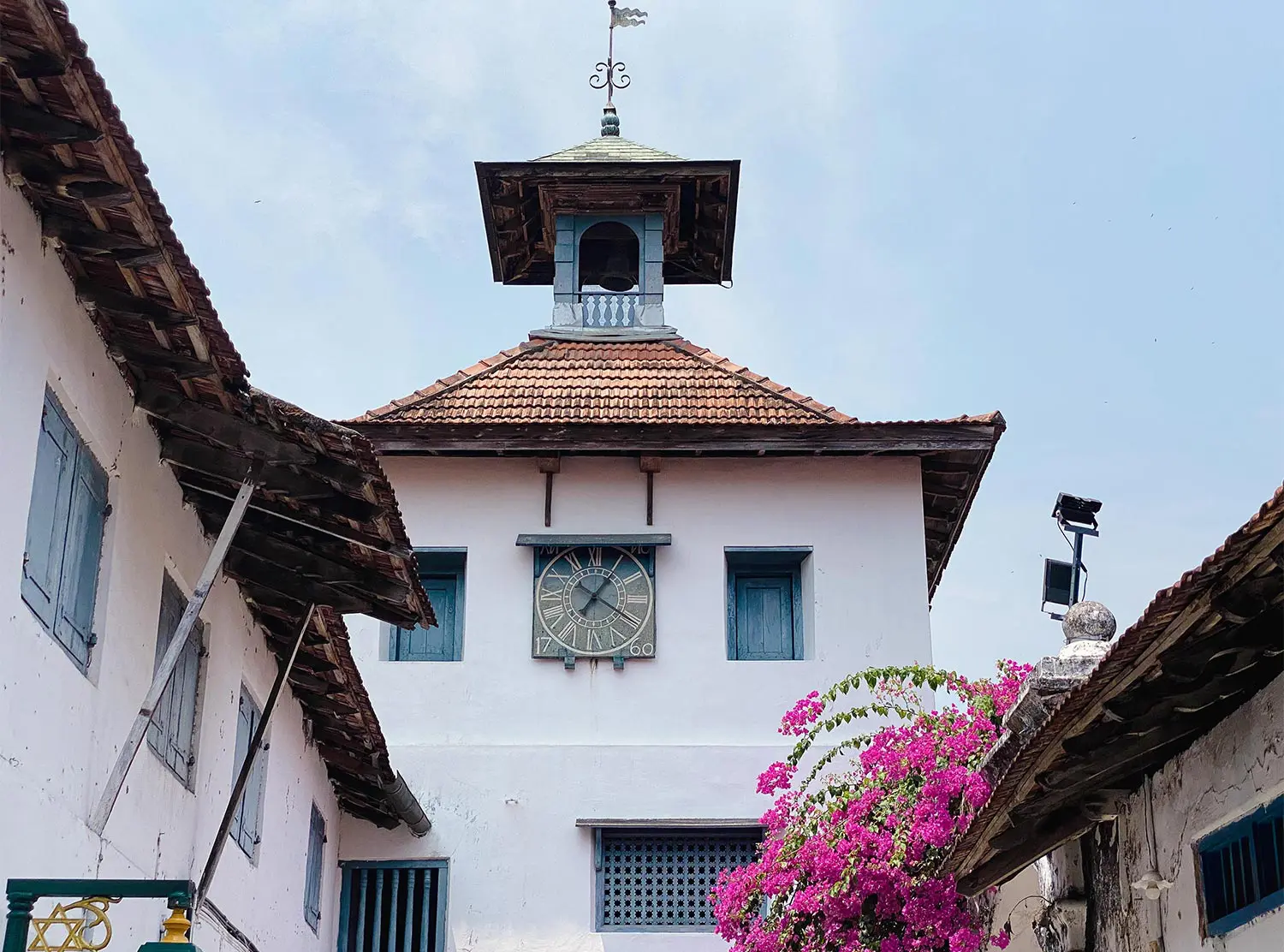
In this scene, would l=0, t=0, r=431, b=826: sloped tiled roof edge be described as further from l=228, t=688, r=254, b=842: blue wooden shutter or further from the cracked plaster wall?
the cracked plaster wall

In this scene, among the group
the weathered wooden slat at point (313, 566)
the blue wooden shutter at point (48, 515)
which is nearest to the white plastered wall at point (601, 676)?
the weathered wooden slat at point (313, 566)

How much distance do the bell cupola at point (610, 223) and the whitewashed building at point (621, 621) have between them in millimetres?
1963

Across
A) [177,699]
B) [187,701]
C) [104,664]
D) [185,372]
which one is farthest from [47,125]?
[187,701]

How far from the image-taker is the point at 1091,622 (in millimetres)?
8688

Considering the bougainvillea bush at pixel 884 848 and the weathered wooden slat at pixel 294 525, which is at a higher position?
the weathered wooden slat at pixel 294 525

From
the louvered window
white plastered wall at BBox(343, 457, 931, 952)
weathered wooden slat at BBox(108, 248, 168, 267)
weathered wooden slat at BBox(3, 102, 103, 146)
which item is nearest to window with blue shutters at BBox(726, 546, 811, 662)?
white plastered wall at BBox(343, 457, 931, 952)

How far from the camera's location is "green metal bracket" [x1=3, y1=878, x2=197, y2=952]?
5.69 meters

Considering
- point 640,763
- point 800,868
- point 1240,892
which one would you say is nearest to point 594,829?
point 640,763

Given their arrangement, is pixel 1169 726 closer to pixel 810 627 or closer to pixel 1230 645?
pixel 1230 645

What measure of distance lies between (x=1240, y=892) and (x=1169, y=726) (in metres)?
0.72

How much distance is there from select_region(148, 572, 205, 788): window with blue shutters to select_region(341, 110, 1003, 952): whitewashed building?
17.3 ft

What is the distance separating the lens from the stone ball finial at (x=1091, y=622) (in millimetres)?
8688

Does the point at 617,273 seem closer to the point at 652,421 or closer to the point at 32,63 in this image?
the point at 652,421

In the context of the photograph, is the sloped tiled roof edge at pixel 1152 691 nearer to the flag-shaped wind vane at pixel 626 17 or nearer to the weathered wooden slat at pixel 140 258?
the weathered wooden slat at pixel 140 258
